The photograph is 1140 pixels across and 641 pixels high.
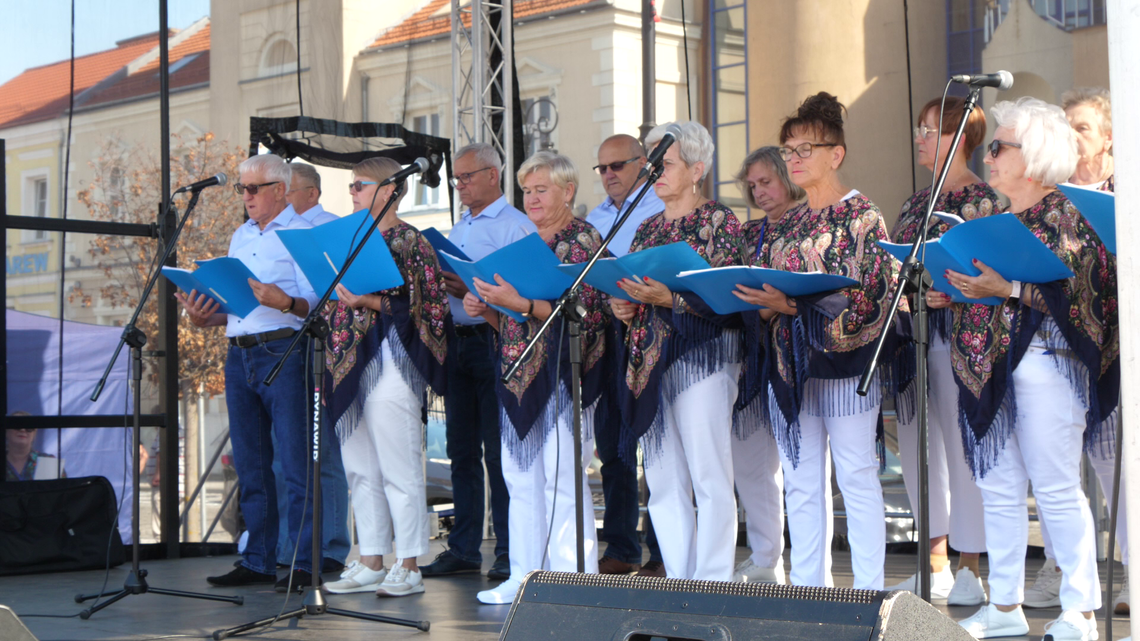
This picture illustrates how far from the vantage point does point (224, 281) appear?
412 centimetres

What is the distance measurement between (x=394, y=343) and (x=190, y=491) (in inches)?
83.4

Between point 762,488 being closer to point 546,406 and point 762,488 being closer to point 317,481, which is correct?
point 546,406

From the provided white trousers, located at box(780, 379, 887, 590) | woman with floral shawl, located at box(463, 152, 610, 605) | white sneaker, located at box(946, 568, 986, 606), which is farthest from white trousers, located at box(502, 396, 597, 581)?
white sneaker, located at box(946, 568, 986, 606)

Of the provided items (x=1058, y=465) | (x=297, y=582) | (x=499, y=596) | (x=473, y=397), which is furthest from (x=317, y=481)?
(x=1058, y=465)

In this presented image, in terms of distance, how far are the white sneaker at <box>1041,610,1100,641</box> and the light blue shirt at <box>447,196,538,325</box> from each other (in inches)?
89.3

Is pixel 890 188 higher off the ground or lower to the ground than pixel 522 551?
higher

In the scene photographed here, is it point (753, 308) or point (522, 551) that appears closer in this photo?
point (753, 308)

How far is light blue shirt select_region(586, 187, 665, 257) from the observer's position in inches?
173

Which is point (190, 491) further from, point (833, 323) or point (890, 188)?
point (890, 188)

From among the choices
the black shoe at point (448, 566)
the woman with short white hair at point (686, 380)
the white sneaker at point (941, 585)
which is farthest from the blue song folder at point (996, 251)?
the black shoe at point (448, 566)

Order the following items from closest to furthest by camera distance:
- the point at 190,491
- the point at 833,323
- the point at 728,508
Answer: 1. the point at 833,323
2. the point at 728,508
3. the point at 190,491

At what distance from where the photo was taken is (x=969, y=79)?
9.34 feet

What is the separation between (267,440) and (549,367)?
1467 millimetres

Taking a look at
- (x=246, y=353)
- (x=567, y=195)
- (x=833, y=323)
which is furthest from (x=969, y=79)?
(x=246, y=353)
